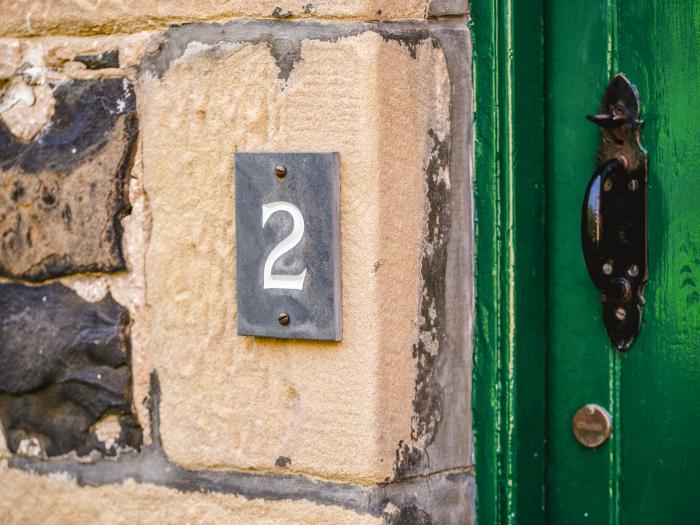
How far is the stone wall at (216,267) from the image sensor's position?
49.4 inches

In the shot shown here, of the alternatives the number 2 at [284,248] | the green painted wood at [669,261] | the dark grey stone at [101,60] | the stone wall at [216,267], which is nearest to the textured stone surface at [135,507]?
the stone wall at [216,267]

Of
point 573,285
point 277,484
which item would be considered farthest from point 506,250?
point 277,484

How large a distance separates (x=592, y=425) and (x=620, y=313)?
182 millimetres

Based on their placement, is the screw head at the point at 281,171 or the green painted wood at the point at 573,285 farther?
the green painted wood at the point at 573,285

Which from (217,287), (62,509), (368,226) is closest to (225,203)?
(217,287)

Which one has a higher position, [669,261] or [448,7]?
[448,7]

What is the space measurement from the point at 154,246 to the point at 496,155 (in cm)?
54

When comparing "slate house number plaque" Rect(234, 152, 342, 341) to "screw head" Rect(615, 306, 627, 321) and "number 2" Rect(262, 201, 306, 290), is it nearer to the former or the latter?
"number 2" Rect(262, 201, 306, 290)

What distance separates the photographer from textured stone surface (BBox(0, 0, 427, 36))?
1254 mm

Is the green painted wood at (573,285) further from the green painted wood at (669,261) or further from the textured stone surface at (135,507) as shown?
the textured stone surface at (135,507)

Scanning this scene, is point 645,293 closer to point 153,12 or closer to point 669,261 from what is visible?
point 669,261

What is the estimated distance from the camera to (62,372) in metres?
1.42

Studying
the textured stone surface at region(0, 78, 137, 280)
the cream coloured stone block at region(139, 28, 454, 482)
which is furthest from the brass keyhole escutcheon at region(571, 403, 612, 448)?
the textured stone surface at region(0, 78, 137, 280)

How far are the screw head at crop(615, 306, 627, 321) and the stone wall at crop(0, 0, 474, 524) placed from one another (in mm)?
224
